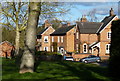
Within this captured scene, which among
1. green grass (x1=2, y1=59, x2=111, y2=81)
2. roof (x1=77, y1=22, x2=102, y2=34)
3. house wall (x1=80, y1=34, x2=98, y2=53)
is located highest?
roof (x1=77, y1=22, x2=102, y2=34)

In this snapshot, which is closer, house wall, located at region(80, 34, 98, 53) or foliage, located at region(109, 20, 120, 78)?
foliage, located at region(109, 20, 120, 78)

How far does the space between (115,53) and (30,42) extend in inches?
163

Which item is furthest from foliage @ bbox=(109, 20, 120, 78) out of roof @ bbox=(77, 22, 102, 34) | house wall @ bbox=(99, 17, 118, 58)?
roof @ bbox=(77, 22, 102, 34)

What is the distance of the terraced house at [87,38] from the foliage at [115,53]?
32492 millimetres

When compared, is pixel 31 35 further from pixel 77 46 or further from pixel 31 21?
pixel 77 46

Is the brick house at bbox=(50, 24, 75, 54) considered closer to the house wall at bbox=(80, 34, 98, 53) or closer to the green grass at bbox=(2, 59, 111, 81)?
the house wall at bbox=(80, 34, 98, 53)

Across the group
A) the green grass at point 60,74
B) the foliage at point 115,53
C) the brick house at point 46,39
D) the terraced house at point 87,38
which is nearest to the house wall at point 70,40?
the terraced house at point 87,38

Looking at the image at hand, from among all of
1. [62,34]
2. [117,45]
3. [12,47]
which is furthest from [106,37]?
[117,45]

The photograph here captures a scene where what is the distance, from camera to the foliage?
1031cm

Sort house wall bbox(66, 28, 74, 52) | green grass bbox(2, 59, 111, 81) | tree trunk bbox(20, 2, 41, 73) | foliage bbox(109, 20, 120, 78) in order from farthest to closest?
house wall bbox(66, 28, 74, 52)
foliage bbox(109, 20, 120, 78)
tree trunk bbox(20, 2, 41, 73)
green grass bbox(2, 59, 111, 81)

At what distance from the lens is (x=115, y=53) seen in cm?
1043

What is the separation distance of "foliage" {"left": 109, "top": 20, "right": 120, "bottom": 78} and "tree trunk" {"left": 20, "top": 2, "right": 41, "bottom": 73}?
3.89 metres

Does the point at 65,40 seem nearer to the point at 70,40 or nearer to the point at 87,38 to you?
the point at 70,40

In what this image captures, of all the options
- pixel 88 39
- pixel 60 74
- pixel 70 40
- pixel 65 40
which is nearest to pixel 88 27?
pixel 88 39
